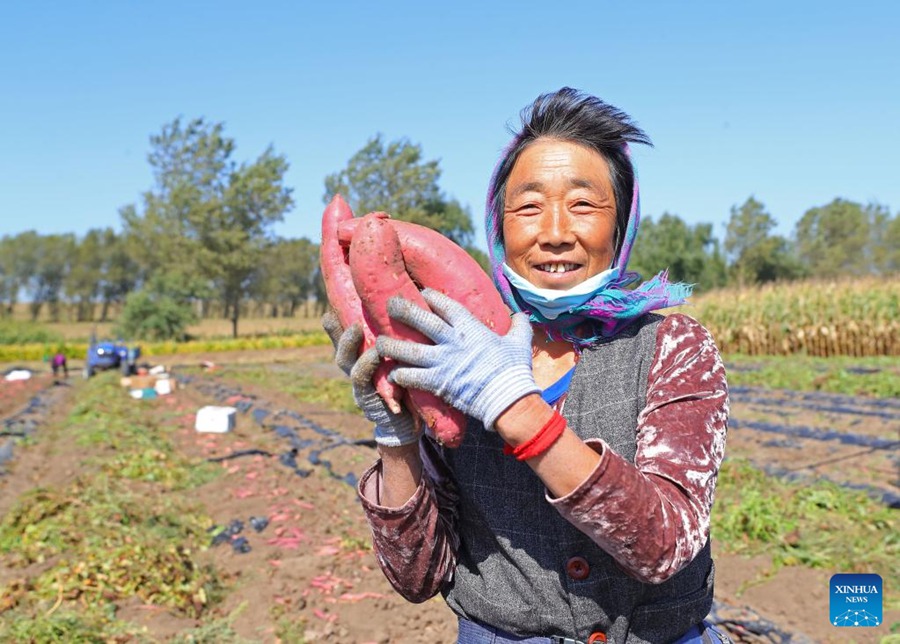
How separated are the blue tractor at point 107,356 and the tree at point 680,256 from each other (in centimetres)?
2414

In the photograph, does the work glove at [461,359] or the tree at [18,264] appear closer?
the work glove at [461,359]

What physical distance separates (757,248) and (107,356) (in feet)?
112

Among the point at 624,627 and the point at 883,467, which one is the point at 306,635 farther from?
the point at 883,467

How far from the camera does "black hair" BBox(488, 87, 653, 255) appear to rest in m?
1.38

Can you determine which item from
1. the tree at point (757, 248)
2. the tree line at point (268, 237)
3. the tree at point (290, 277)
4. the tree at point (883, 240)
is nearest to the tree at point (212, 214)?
the tree line at point (268, 237)

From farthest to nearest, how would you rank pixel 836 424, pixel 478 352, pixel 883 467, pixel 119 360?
pixel 119 360 < pixel 836 424 < pixel 883 467 < pixel 478 352

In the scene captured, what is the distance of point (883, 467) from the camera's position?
629cm

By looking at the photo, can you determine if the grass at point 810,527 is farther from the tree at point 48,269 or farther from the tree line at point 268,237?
the tree at point 48,269

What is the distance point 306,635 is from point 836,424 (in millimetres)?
6937

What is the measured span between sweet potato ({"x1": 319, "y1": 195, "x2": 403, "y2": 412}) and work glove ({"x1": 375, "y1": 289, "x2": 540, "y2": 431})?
0.17ft

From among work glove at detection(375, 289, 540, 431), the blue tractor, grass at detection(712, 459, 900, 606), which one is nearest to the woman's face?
work glove at detection(375, 289, 540, 431)

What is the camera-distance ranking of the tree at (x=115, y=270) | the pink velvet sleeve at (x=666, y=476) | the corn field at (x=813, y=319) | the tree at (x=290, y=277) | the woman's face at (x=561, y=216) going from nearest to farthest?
the pink velvet sleeve at (x=666, y=476)
the woman's face at (x=561, y=216)
the corn field at (x=813, y=319)
the tree at (x=290, y=277)
the tree at (x=115, y=270)

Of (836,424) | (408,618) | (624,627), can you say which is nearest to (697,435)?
(624,627)

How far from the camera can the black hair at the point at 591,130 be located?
1.38 m
